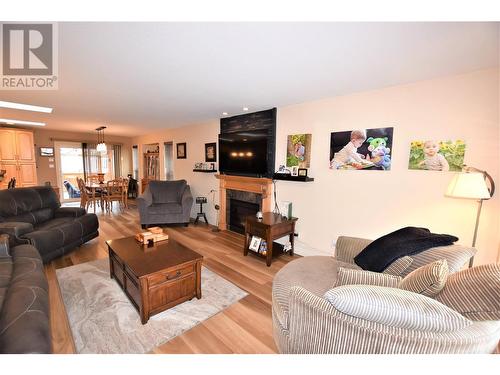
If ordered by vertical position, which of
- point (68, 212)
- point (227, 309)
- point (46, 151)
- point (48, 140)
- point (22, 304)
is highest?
point (48, 140)

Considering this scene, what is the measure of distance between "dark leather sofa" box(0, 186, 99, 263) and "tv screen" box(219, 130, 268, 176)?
7.89 ft

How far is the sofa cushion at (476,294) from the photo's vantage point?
0.93 m

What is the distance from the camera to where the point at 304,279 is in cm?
165

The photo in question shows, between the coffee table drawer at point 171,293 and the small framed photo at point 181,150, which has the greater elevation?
the small framed photo at point 181,150

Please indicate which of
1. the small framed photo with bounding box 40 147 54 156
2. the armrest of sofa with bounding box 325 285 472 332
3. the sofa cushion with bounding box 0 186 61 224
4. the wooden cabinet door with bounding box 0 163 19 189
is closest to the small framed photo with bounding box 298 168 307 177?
the armrest of sofa with bounding box 325 285 472 332

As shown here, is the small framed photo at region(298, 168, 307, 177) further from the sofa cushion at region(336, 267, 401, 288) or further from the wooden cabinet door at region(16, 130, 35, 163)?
the wooden cabinet door at region(16, 130, 35, 163)

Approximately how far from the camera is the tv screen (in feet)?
12.0

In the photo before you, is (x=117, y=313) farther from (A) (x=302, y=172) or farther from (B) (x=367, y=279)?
(A) (x=302, y=172)

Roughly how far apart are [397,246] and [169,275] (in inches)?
72.4

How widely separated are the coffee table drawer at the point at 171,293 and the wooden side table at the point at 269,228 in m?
1.11

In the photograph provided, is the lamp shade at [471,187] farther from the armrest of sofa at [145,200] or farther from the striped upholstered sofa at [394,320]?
the armrest of sofa at [145,200]

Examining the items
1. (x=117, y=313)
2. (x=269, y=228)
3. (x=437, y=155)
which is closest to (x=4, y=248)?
(x=117, y=313)

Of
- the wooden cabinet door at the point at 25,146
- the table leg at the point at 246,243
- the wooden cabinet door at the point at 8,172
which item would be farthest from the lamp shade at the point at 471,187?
the wooden cabinet door at the point at 25,146
